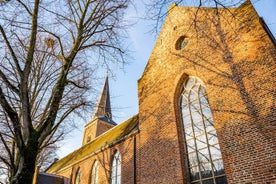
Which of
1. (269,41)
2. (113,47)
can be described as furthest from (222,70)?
(113,47)

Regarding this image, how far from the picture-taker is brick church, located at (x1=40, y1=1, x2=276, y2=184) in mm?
6527

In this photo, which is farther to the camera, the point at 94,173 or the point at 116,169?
the point at 94,173

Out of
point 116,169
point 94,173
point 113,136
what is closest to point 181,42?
point 116,169

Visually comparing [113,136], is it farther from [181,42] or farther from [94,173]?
[181,42]

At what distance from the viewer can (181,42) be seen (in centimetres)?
1106

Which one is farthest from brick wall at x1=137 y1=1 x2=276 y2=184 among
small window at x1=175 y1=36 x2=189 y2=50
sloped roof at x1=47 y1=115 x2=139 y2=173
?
sloped roof at x1=47 y1=115 x2=139 y2=173

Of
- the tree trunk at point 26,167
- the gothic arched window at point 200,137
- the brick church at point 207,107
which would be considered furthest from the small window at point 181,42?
the tree trunk at point 26,167

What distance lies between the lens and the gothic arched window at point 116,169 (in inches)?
473

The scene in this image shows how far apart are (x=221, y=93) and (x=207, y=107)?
82 cm

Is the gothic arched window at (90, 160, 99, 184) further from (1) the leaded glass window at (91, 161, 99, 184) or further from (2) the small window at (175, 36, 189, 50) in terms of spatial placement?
(2) the small window at (175, 36, 189, 50)

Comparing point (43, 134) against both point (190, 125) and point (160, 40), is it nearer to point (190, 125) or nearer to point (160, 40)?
point (190, 125)

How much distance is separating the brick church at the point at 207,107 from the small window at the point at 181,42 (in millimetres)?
50

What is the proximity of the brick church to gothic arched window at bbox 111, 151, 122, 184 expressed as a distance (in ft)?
0.18

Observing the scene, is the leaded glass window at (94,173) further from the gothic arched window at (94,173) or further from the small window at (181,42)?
the small window at (181,42)
